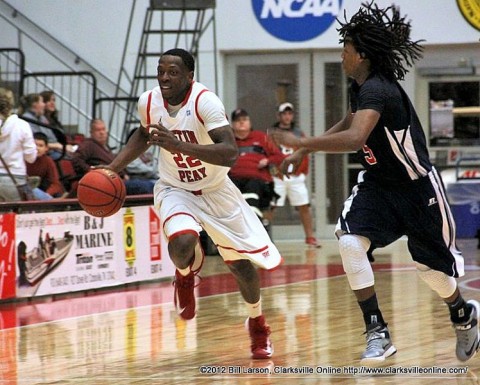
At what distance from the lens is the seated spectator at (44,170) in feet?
40.7

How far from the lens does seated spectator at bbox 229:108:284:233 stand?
14.6 metres

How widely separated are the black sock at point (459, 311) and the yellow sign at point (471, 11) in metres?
10.9

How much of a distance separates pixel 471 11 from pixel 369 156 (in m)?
11.1

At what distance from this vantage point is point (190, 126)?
6812 millimetres

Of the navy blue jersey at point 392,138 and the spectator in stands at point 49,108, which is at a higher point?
the spectator in stands at point 49,108

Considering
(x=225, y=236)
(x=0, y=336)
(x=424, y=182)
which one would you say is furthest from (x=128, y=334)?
(x=424, y=182)

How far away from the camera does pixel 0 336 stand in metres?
8.25

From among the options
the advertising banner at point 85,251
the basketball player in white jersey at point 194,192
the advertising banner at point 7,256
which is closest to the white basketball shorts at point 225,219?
the basketball player in white jersey at point 194,192

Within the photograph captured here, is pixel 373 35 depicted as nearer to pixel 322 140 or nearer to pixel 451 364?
pixel 322 140

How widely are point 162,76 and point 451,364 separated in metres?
2.43

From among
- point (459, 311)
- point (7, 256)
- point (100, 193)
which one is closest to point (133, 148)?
point (100, 193)

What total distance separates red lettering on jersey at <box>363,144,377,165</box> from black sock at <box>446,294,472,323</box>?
1.00m

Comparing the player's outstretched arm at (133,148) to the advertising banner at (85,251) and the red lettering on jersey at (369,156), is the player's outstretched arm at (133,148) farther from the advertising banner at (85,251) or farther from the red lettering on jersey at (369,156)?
the advertising banner at (85,251)

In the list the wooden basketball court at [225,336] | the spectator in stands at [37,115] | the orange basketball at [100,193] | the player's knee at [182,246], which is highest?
the spectator in stands at [37,115]
